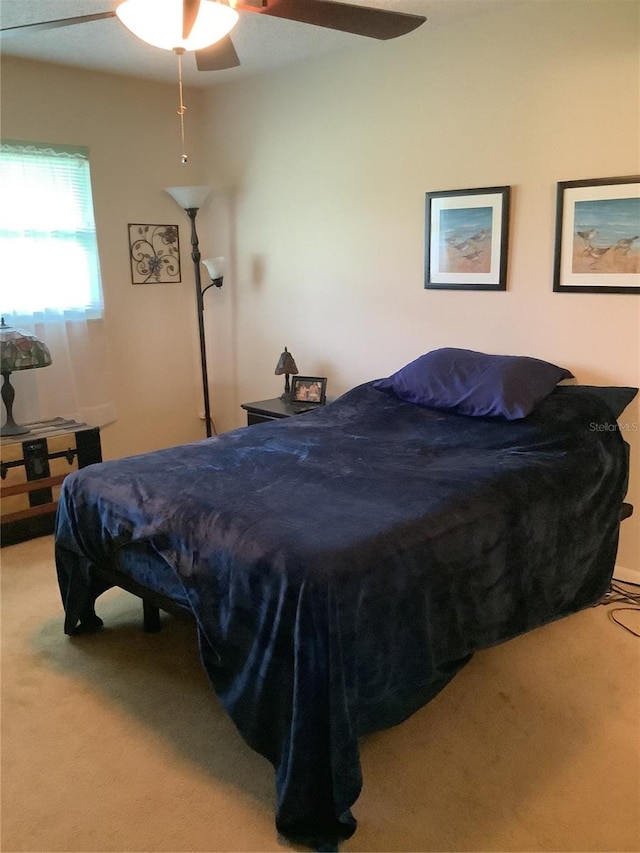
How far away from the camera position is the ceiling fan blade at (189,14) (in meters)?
1.73

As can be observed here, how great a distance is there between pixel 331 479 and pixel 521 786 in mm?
1051

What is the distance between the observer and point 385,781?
193cm

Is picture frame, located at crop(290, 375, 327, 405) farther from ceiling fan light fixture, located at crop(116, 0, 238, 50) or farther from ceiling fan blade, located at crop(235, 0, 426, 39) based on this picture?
ceiling fan light fixture, located at crop(116, 0, 238, 50)

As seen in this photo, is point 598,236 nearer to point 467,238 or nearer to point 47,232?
point 467,238

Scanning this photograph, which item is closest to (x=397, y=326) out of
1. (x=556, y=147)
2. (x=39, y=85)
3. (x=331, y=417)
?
(x=331, y=417)

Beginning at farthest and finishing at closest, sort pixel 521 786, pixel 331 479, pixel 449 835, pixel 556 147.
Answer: pixel 556 147, pixel 331 479, pixel 521 786, pixel 449 835

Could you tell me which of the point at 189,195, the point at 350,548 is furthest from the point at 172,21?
the point at 189,195

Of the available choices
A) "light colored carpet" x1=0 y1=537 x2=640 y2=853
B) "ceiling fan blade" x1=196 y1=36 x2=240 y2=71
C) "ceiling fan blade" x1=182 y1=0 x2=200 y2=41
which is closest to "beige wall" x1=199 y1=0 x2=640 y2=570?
"light colored carpet" x1=0 y1=537 x2=640 y2=853

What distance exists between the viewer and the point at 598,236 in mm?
2943

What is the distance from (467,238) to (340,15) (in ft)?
5.05

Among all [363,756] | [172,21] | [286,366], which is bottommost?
[363,756]

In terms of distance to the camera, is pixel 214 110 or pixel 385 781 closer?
pixel 385 781

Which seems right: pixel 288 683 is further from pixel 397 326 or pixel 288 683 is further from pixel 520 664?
pixel 397 326

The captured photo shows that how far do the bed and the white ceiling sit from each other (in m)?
1.61
